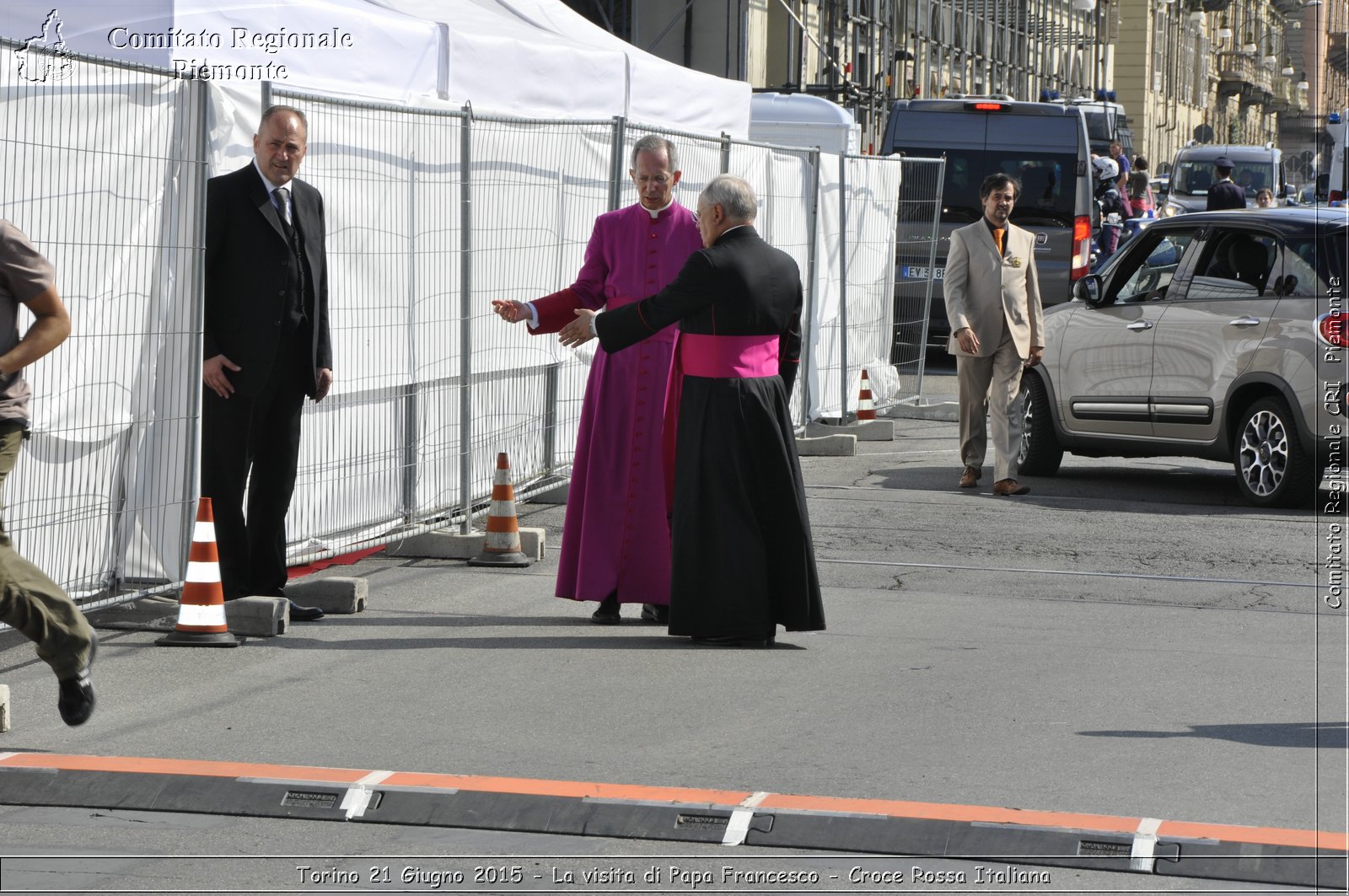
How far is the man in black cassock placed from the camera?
25.7ft

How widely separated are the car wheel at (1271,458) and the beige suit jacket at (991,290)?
4.36 feet

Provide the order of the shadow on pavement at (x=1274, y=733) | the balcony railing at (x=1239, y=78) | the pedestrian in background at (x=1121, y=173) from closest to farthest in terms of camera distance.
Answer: the shadow on pavement at (x=1274, y=733) → the pedestrian in background at (x=1121, y=173) → the balcony railing at (x=1239, y=78)

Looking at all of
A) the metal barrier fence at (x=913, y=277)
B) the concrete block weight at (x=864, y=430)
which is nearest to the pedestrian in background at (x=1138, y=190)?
the metal barrier fence at (x=913, y=277)

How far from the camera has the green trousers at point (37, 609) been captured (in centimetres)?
597

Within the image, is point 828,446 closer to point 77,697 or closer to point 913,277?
point 913,277

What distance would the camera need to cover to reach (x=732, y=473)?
7871 mm

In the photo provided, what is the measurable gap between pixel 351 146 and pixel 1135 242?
5582 millimetres

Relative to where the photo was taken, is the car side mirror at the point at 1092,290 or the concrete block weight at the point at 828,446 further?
the concrete block weight at the point at 828,446

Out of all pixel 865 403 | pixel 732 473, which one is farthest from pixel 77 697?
pixel 865 403

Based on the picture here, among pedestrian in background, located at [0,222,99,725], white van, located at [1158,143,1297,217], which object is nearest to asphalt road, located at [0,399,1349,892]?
pedestrian in background, located at [0,222,99,725]

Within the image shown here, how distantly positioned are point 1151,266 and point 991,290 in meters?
1.12

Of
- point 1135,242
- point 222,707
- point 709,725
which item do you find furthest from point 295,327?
point 1135,242

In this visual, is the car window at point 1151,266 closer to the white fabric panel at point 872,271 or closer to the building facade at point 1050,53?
the building facade at point 1050,53

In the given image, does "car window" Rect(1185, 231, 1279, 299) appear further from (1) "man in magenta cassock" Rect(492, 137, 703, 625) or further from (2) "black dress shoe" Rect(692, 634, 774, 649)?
(2) "black dress shoe" Rect(692, 634, 774, 649)
